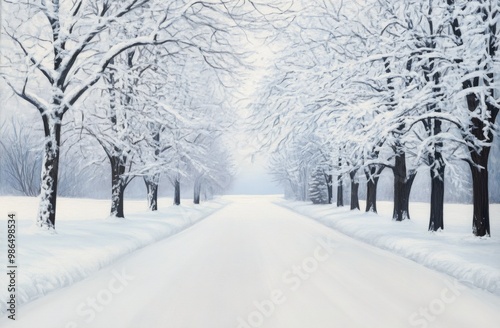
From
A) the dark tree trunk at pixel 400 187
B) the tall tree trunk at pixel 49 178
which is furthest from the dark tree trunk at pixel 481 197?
the tall tree trunk at pixel 49 178

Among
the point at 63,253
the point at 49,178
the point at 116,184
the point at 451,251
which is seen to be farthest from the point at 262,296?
the point at 116,184

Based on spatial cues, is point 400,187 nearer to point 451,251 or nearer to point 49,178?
point 451,251

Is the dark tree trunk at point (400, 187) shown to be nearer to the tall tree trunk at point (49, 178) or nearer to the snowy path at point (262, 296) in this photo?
the snowy path at point (262, 296)

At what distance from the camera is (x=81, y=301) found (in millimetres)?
6664

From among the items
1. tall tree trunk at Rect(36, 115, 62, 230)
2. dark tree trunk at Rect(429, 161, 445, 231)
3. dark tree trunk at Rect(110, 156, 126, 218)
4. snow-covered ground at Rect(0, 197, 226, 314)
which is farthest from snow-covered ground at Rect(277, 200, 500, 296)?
dark tree trunk at Rect(110, 156, 126, 218)

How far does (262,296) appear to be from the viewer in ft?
22.4

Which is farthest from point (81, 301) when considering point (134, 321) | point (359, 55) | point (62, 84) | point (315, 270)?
point (359, 55)

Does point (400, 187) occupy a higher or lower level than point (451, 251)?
higher

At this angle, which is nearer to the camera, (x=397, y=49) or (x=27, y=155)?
(x=397, y=49)

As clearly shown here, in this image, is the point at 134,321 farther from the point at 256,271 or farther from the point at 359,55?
the point at 359,55

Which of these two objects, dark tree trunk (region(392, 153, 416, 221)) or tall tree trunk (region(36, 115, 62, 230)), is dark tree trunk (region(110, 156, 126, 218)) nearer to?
tall tree trunk (region(36, 115, 62, 230))

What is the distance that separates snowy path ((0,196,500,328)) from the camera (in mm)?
5695

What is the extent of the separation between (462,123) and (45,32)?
11.9 m

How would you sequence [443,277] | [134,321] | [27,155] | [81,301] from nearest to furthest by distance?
[134,321]
[81,301]
[443,277]
[27,155]
